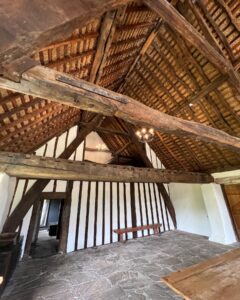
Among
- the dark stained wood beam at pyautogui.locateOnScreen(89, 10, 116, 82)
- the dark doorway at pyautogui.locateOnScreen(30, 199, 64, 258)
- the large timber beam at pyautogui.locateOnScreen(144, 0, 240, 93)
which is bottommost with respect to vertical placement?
the dark doorway at pyautogui.locateOnScreen(30, 199, 64, 258)

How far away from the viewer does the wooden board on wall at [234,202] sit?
16.3 ft

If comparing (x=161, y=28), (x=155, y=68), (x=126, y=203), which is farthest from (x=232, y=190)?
(x=161, y=28)

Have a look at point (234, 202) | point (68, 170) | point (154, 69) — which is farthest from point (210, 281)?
point (234, 202)

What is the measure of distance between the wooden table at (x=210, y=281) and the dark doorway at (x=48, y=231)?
156 inches

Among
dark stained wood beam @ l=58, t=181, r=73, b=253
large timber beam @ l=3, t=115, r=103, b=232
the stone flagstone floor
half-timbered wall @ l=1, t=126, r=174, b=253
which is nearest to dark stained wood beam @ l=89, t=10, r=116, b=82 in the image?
large timber beam @ l=3, t=115, r=103, b=232

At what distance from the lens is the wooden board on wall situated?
196 inches

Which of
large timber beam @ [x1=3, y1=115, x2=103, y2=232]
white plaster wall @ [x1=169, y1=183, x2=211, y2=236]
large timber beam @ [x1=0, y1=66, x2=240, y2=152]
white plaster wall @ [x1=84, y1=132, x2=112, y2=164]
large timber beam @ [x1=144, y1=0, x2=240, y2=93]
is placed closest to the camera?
large timber beam @ [x1=0, y1=66, x2=240, y2=152]

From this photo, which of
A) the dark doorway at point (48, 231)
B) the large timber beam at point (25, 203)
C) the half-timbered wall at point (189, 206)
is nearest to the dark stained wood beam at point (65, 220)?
the dark doorway at point (48, 231)

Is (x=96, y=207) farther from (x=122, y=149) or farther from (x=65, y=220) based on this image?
(x=122, y=149)

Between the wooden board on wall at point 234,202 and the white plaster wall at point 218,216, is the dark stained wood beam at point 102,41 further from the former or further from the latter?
the wooden board on wall at point 234,202

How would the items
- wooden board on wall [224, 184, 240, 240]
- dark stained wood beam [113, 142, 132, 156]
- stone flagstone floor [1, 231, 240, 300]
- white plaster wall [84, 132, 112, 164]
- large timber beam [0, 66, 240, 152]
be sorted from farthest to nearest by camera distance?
dark stained wood beam [113, 142, 132, 156]
white plaster wall [84, 132, 112, 164]
wooden board on wall [224, 184, 240, 240]
stone flagstone floor [1, 231, 240, 300]
large timber beam [0, 66, 240, 152]

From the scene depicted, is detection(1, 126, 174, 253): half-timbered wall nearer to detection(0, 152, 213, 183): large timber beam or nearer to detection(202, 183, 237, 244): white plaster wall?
detection(0, 152, 213, 183): large timber beam

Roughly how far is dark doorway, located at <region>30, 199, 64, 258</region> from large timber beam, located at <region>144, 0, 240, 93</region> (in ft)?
18.7

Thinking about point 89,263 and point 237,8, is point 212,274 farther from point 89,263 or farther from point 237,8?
point 237,8
